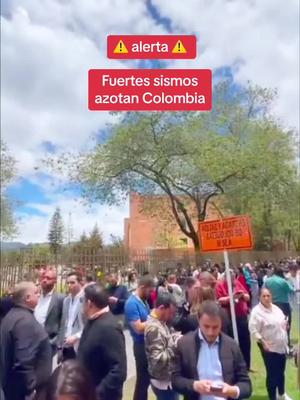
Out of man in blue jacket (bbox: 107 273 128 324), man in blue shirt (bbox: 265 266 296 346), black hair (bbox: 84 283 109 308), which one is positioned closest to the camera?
black hair (bbox: 84 283 109 308)

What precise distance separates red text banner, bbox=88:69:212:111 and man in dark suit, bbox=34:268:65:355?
7.97 feet

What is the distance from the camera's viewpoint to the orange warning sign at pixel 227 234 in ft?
27.9

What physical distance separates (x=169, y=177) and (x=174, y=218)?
14.2 ft

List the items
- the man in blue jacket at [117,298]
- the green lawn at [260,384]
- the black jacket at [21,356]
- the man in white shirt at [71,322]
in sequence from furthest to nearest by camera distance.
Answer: the man in blue jacket at [117,298]
the green lawn at [260,384]
the man in white shirt at [71,322]
the black jacket at [21,356]

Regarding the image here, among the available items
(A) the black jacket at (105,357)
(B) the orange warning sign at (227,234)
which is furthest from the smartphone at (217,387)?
(B) the orange warning sign at (227,234)

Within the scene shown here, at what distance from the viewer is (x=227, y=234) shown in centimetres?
873

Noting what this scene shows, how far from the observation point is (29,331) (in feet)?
15.8

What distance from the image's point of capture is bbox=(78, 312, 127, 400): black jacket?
13.6 ft

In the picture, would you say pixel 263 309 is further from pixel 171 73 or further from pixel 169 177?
pixel 169 177

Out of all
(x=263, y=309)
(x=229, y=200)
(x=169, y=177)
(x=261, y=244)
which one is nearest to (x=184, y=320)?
(x=263, y=309)

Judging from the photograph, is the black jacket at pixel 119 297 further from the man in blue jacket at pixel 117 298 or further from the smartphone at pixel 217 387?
the smartphone at pixel 217 387

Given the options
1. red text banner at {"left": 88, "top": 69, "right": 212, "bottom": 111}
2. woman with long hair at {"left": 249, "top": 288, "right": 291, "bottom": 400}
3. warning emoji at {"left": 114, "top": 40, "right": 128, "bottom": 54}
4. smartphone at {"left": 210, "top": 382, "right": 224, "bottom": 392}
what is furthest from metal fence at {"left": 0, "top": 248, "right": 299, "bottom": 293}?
smartphone at {"left": 210, "top": 382, "right": 224, "bottom": 392}

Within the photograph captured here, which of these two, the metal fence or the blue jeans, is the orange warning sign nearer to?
the blue jeans

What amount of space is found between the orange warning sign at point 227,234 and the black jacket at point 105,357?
14.8ft
